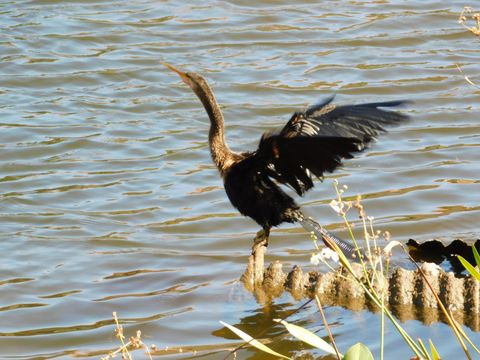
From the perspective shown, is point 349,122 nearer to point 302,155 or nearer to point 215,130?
point 302,155

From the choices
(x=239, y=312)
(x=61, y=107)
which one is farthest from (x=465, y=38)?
(x=239, y=312)

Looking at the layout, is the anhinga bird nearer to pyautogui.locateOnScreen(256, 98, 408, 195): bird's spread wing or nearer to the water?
pyautogui.locateOnScreen(256, 98, 408, 195): bird's spread wing

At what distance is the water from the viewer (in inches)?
234

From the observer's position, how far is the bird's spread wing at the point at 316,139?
17.0 feet

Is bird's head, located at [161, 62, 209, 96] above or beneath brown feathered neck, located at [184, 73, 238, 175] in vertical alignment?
above

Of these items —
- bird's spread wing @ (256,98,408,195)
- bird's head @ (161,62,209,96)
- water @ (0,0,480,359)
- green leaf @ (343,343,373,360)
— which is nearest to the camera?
green leaf @ (343,343,373,360)

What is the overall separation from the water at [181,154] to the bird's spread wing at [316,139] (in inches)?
30.7

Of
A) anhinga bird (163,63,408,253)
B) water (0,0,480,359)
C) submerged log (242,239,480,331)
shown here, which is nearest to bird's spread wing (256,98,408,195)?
anhinga bird (163,63,408,253)

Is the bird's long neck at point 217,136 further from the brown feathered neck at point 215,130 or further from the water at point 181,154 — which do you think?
the water at point 181,154

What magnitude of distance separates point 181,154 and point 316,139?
373cm

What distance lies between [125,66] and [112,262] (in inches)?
165

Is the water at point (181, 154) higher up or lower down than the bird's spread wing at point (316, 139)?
lower down

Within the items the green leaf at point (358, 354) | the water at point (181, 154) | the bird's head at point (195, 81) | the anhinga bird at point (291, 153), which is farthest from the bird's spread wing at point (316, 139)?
the green leaf at point (358, 354)

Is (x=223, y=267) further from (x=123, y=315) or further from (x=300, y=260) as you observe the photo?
(x=123, y=315)
